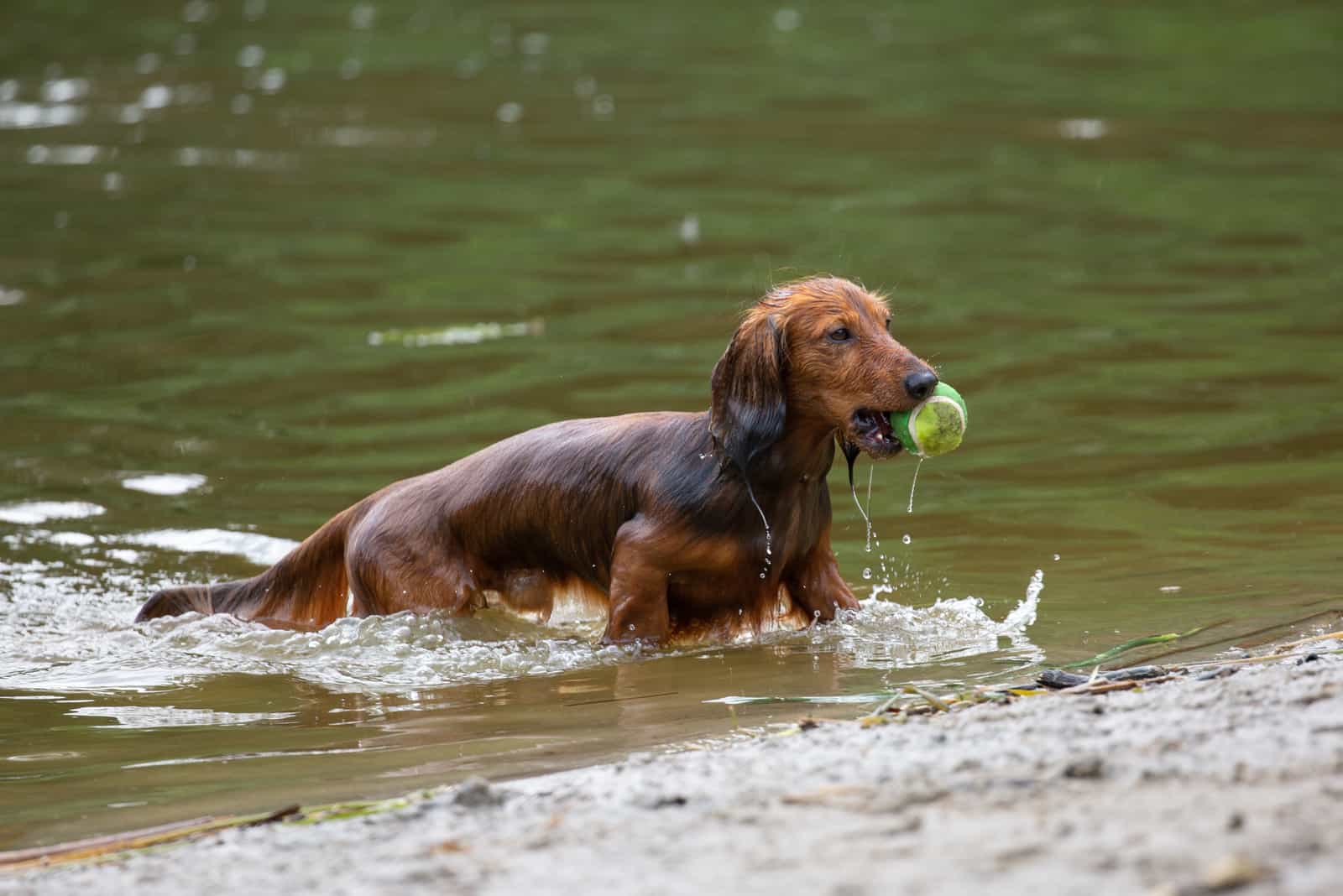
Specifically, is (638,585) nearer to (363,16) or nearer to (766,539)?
(766,539)

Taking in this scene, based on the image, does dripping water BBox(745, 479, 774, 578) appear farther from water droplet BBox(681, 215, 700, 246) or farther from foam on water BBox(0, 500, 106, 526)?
water droplet BBox(681, 215, 700, 246)

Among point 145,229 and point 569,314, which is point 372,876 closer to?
point 569,314

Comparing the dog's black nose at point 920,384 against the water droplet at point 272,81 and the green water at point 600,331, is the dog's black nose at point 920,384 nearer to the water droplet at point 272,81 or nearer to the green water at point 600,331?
the green water at point 600,331

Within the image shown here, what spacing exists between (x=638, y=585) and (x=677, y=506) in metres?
0.32

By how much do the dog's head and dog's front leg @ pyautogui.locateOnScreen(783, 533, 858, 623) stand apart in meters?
0.56

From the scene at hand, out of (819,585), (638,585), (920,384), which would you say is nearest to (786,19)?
(819,585)

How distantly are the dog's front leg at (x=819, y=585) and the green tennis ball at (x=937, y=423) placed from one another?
785mm

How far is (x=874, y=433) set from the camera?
6.25 metres

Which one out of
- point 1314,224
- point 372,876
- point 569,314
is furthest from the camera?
point 1314,224

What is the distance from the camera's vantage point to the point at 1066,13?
27.2m

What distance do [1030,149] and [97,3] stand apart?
1784 cm

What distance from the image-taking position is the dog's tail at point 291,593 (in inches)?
293

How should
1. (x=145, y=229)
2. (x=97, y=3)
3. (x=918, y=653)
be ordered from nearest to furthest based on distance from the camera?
1. (x=918, y=653)
2. (x=145, y=229)
3. (x=97, y=3)

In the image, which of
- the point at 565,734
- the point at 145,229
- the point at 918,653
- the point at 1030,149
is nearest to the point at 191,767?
the point at 565,734
